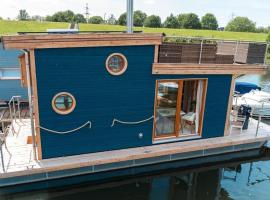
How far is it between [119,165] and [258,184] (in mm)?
3913

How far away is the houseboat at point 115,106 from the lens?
6715mm

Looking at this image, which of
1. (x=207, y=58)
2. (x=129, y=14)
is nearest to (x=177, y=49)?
(x=207, y=58)

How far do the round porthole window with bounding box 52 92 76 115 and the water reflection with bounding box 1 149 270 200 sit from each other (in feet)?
6.42

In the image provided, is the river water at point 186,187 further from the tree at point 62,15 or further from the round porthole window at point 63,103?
the tree at point 62,15

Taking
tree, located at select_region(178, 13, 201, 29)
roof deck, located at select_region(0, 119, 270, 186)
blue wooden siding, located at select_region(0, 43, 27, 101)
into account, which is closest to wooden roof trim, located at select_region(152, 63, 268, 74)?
roof deck, located at select_region(0, 119, 270, 186)

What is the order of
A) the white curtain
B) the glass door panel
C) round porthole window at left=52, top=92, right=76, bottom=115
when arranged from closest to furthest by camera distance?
round porthole window at left=52, top=92, right=76, bottom=115
the glass door panel
the white curtain

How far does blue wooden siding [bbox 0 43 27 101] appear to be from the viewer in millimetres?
11523

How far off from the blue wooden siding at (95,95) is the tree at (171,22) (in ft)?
197

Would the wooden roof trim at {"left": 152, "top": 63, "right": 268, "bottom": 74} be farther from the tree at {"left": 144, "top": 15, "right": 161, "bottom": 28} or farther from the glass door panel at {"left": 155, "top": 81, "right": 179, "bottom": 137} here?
the tree at {"left": 144, "top": 15, "right": 161, "bottom": 28}

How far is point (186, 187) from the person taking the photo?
25.0 ft

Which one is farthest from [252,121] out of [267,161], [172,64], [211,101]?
[172,64]

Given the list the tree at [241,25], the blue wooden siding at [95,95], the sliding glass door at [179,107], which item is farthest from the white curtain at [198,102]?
the tree at [241,25]

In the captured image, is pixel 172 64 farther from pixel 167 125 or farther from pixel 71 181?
pixel 71 181

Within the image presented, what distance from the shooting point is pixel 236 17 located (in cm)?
9662
